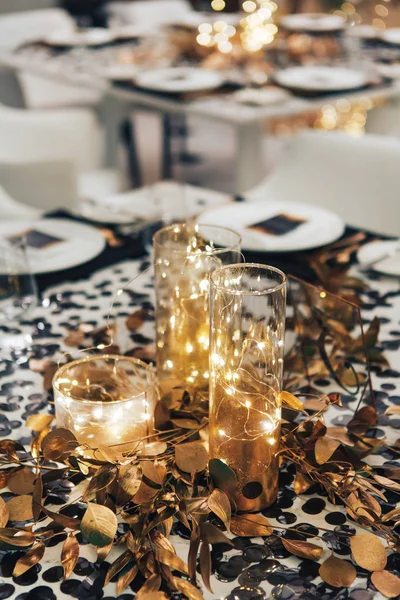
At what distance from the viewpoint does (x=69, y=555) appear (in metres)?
0.74

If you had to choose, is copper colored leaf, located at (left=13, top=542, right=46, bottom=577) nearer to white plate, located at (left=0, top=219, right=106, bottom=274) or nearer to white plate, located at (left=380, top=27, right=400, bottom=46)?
white plate, located at (left=0, top=219, right=106, bottom=274)

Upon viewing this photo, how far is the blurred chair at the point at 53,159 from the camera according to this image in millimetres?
2322

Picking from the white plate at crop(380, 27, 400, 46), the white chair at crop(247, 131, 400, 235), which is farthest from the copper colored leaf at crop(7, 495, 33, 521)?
the white plate at crop(380, 27, 400, 46)

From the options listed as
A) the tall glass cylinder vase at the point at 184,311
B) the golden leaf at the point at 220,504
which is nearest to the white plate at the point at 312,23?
the tall glass cylinder vase at the point at 184,311

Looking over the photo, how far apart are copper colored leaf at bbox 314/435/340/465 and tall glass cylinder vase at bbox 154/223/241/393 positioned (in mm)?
203

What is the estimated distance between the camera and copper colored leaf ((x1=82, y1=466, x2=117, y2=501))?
764 mm

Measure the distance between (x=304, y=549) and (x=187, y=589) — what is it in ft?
0.40

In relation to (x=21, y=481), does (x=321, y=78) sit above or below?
below

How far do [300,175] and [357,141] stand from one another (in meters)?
0.18

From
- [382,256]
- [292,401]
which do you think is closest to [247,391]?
[292,401]

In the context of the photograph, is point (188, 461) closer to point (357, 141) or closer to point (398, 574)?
point (398, 574)

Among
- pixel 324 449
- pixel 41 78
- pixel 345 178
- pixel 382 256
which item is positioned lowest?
pixel 41 78

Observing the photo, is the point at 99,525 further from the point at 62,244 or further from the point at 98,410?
the point at 62,244

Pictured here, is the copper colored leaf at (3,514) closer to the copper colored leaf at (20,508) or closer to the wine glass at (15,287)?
the copper colored leaf at (20,508)
